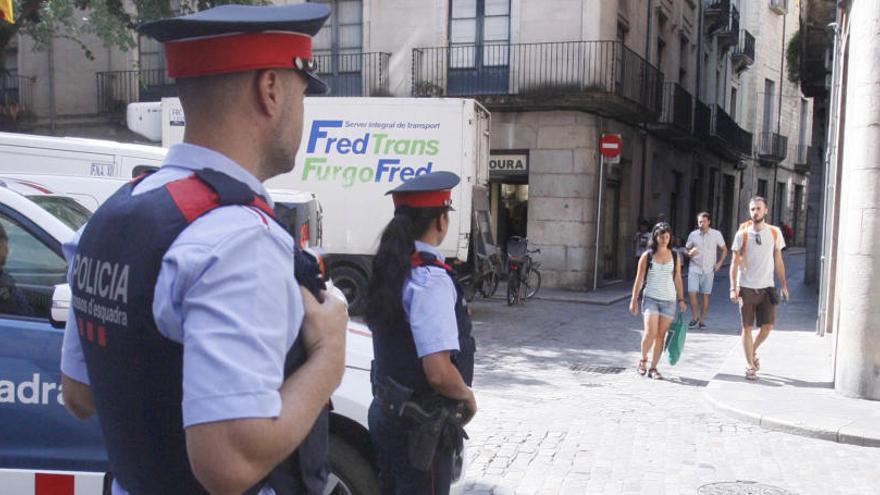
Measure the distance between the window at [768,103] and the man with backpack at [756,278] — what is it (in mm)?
32508

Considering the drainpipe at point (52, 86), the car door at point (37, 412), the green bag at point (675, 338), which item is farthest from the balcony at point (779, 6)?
→ the car door at point (37, 412)

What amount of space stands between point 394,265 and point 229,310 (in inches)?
70.4

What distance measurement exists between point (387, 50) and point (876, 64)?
556 inches

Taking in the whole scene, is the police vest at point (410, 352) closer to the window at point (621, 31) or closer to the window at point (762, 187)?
the window at point (621, 31)

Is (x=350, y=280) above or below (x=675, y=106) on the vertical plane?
below

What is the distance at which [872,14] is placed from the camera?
787 centimetres

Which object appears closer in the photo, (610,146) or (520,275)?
(520,275)

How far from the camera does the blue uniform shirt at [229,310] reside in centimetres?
123

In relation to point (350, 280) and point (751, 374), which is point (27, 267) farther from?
point (350, 280)

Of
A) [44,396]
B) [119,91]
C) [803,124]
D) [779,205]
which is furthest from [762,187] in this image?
[44,396]

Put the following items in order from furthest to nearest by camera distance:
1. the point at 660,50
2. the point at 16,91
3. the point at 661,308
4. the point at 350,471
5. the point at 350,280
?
the point at 660,50 → the point at 16,91 → the point at 350,280 → the point at 661,308 → the point at 350,471

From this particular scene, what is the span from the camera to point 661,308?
9.05 m

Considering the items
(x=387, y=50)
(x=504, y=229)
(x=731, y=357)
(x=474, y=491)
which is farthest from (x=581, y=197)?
(x=474, y=491)

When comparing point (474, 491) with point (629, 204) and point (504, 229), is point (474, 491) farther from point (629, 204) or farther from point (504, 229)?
point (629, 204)
